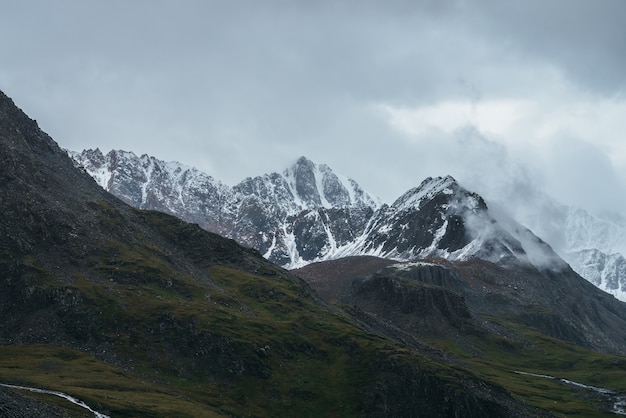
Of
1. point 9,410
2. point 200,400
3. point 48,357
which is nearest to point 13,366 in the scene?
point 48,357

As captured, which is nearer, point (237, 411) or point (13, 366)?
point (13, 366)

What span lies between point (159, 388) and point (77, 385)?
85.3 ft

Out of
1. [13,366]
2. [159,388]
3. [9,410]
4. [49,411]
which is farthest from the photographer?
[159,388]

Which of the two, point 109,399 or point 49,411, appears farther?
point 109,399

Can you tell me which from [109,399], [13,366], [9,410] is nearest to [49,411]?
[9,410]

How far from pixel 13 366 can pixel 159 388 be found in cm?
3664

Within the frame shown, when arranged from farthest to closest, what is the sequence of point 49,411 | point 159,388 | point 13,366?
point 159,388
point 13,366
point 49,411

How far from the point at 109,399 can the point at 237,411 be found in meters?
40.9

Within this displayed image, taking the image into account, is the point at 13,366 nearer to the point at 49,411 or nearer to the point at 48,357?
the point at 48,357

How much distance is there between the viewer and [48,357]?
651 feet

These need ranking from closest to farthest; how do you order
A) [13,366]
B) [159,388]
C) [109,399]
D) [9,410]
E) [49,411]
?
1. [9,410]
2. [49,411]
3. [109,399]
4. [13,366]
5. [159,388]

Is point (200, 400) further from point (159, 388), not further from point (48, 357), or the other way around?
point (48, 357)

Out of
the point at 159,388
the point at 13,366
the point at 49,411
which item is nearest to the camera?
the point at 49,411

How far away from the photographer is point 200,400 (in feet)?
650
